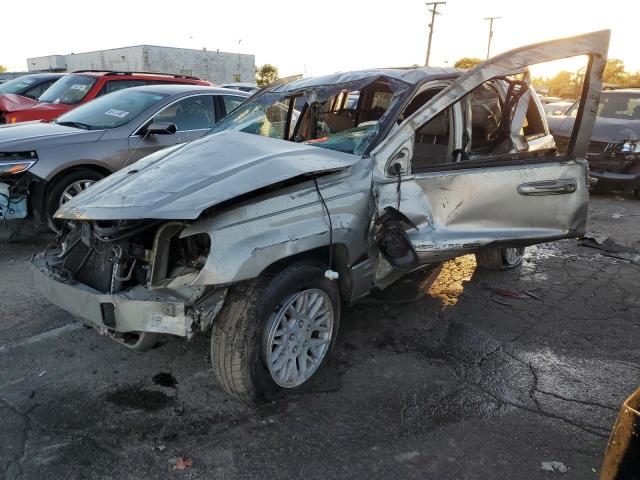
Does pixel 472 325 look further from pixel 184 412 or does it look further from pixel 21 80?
pixel 21 80

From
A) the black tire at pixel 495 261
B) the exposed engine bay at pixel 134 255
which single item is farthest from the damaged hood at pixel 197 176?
the black tire at pixel 495 261

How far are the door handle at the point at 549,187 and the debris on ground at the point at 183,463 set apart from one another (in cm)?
284

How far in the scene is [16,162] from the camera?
4.95 metres

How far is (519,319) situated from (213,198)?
2798mm

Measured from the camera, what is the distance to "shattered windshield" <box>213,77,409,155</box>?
3422 mm

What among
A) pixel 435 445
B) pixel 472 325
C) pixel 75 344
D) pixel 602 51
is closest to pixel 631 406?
pixel 435 445

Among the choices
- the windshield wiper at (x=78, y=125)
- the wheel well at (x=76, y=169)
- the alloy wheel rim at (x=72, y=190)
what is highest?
the windshield wiper at (x=78, y=125)

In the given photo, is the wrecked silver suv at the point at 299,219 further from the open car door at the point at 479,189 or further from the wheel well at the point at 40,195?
the wheel well at the point at 40,195

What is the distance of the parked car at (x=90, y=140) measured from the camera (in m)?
4.97

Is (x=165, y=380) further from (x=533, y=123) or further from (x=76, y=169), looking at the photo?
(x=533, y=123)

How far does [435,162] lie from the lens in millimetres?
3857

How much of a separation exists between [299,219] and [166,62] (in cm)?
3862

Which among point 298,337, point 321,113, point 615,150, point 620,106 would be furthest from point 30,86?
point 620,106

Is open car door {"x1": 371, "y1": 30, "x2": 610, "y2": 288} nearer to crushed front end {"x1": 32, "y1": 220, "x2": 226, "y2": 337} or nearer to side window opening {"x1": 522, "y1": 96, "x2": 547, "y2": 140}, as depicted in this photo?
side window opening {"x1": 522, "y1": 96, "x2": 547, "y2": 140}
